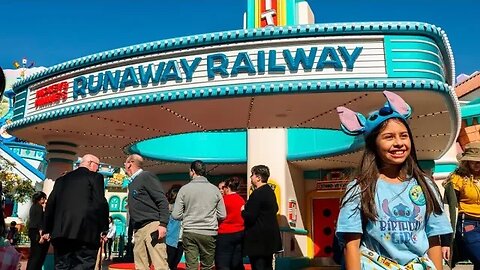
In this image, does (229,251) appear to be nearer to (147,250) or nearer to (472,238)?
(147,250)

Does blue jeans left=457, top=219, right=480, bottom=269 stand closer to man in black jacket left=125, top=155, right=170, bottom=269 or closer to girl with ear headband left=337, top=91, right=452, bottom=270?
girl with ear headband left=337, top=91, right=452, bottom=270

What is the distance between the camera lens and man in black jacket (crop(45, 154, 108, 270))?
4.57 m

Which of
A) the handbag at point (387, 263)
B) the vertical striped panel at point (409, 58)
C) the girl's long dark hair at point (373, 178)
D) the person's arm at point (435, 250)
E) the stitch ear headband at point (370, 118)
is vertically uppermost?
the vertical striped panel at point (409, 58)

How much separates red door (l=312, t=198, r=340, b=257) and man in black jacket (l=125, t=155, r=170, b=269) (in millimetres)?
9674

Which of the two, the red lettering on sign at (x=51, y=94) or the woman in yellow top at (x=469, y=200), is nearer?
the woman in yellow top at (x=469, y=200)

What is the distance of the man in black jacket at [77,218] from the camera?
15.0 feet

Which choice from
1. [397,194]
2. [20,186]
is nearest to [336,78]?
[397,194]

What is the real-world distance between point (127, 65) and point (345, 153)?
6.42 m

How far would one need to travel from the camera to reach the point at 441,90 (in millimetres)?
7176

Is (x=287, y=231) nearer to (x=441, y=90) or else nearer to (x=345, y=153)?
(x=345, y=153)

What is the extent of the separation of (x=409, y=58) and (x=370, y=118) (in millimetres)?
5252

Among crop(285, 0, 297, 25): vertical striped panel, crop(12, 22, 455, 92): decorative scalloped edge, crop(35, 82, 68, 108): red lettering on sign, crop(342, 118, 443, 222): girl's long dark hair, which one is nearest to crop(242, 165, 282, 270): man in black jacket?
crop(12, 22, 455, 92): decorative scalloped edge

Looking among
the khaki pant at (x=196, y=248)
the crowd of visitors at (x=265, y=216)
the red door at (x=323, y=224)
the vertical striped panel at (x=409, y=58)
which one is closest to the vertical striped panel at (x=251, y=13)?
the red door at (x=323, y=224)

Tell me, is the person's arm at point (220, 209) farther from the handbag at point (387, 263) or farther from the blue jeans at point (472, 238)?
the handbag at point (387, 263)
